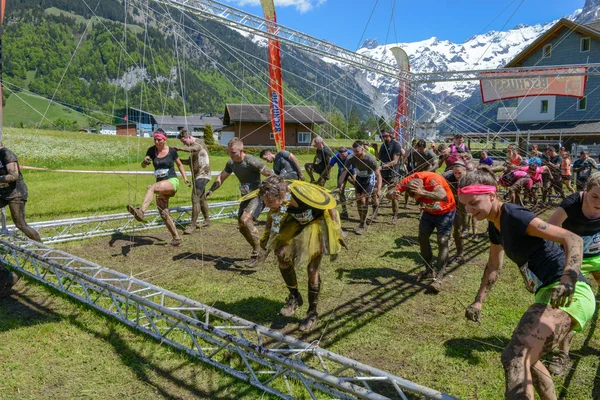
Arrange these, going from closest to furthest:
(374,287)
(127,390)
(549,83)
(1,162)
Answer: (127,390) < (374,287) < (1,162) < (549,83)

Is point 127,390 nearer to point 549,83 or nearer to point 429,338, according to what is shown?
point 429,338

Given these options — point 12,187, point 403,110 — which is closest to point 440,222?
point 403,110

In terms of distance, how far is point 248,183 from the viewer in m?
7.04

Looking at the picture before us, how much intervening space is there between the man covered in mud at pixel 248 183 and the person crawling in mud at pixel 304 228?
5.73ft

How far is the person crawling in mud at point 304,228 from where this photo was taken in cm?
425

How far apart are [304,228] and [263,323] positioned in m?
1.17

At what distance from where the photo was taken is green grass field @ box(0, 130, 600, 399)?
3555 millimetres

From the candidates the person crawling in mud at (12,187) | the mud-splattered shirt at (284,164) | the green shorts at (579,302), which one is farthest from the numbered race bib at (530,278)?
the person crawling in mud at (12,187)

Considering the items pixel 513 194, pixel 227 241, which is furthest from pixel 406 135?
pixel 227 241

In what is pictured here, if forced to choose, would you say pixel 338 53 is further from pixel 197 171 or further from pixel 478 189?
pixel 478 189

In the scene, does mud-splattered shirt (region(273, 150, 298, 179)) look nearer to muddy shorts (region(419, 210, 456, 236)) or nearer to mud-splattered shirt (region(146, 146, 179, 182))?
mud-splattered shirt (region(146, 146, 179, 182))

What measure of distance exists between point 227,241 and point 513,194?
6479mm

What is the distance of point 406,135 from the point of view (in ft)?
37.7

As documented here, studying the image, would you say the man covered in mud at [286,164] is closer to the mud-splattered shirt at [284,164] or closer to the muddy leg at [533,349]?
the mud-splattered shirt at [284,164]
